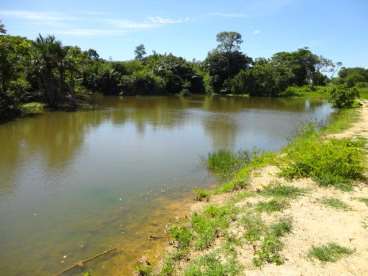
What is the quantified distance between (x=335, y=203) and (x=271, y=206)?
1.53 meters

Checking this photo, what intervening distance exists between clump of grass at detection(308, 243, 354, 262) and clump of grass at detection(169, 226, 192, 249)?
2.30 meters

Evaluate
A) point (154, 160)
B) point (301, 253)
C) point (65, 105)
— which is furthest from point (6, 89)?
point (301, 253)

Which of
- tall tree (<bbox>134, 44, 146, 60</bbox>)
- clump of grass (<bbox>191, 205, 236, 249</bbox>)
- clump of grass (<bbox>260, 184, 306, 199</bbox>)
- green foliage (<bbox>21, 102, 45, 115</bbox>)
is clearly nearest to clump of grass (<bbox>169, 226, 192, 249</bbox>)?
clump of grass (<bbox>191, 205, 236, 249</bbox>)

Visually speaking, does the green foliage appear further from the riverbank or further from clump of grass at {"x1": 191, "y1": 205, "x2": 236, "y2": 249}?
clump of grass at {"x1": 191, "y1": 205, "x2": 236, "y2": 249}

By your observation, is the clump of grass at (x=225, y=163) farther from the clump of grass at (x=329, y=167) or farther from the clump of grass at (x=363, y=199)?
the clump of grass at (x=363, y=199)

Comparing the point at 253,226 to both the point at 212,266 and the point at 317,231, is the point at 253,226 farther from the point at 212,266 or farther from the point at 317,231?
the point at 212,266

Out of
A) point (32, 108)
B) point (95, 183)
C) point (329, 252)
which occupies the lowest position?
point (95, 183)

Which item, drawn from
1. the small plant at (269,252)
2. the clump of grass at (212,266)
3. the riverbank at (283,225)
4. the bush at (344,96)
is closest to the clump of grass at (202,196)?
the riverbank at (283,225)

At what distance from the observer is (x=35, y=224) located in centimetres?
845

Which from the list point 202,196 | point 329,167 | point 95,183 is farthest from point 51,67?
point 329,167

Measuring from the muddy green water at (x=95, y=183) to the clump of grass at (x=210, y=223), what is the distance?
100cm

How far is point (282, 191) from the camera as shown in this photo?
9.16m

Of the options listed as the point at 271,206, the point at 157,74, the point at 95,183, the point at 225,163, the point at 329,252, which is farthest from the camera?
the point at 157,74

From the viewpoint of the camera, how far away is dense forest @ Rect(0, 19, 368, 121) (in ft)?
103
